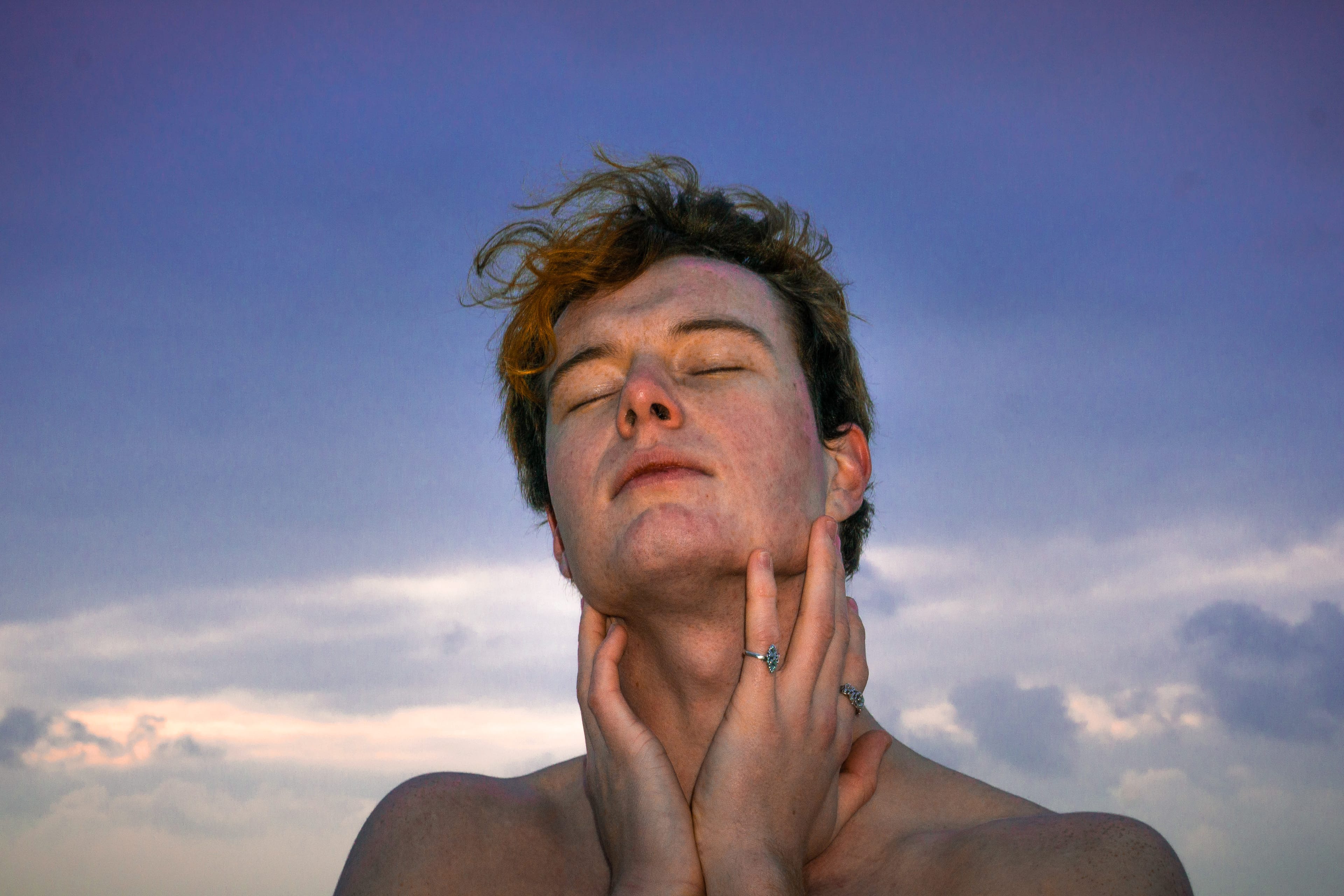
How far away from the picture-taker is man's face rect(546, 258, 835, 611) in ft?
12.4

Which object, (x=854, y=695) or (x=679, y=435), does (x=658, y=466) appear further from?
(x=854, y=695)

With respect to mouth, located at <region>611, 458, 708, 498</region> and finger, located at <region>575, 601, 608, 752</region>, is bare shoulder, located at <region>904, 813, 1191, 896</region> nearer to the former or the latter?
finger, located at <region>575, 601, 608, 752</region>

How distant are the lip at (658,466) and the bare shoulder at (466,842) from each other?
62.9 inches

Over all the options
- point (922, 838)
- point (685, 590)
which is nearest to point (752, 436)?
point (685, 590)

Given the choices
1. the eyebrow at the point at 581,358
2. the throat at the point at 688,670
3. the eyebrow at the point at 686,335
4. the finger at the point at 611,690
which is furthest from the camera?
the eyebrow at the point at 581,358

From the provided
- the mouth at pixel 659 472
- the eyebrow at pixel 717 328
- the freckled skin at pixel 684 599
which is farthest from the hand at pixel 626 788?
the eyebrow at pixel 717 328

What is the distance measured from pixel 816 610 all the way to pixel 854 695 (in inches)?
22.4

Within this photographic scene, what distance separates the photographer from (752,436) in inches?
157

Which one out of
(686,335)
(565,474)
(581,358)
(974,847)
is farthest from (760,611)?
(581,358)

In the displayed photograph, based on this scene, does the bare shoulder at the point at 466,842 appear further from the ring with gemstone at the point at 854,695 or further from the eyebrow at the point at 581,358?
the eyebrow at the point at 581,358

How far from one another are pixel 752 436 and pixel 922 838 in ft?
5.70

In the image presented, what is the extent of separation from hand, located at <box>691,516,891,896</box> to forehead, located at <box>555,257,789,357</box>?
1058mm

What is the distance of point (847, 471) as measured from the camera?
15.7 ft

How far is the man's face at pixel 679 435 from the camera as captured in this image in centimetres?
378
